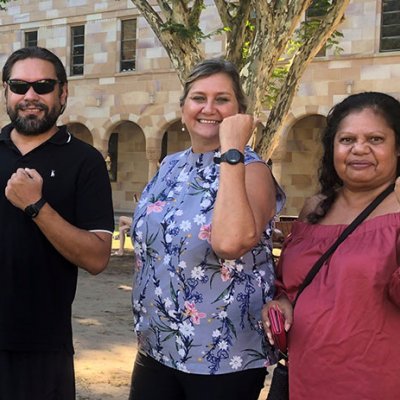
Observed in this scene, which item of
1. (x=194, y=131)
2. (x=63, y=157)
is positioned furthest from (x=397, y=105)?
(x=63, y=157)

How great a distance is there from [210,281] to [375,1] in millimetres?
16689

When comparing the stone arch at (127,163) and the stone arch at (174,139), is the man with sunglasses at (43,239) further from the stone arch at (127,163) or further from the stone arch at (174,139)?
the stone arch at (127,163)

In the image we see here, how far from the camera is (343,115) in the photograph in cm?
223

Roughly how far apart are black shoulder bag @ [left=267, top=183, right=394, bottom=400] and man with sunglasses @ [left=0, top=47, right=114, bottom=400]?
80cm

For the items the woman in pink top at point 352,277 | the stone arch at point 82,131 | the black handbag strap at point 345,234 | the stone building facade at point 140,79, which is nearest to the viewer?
the woman in pink top at point 352,277

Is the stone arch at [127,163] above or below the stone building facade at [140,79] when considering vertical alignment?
below

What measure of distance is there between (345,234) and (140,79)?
19637mm

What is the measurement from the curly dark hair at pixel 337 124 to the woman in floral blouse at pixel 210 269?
0.19 metres

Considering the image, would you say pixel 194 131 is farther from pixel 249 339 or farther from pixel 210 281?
pixel 249 339

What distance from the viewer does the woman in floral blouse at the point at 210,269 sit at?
2174 mm

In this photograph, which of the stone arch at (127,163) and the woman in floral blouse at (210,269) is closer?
the woman in floral blouse at (210,269)

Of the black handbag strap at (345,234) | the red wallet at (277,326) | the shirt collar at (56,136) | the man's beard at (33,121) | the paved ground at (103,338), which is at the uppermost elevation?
the man's beard at (33,121)

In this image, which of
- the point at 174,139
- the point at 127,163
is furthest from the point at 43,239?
the point at 127,163

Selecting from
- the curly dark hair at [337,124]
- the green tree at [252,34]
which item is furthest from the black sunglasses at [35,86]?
the green tree at [252,34]
